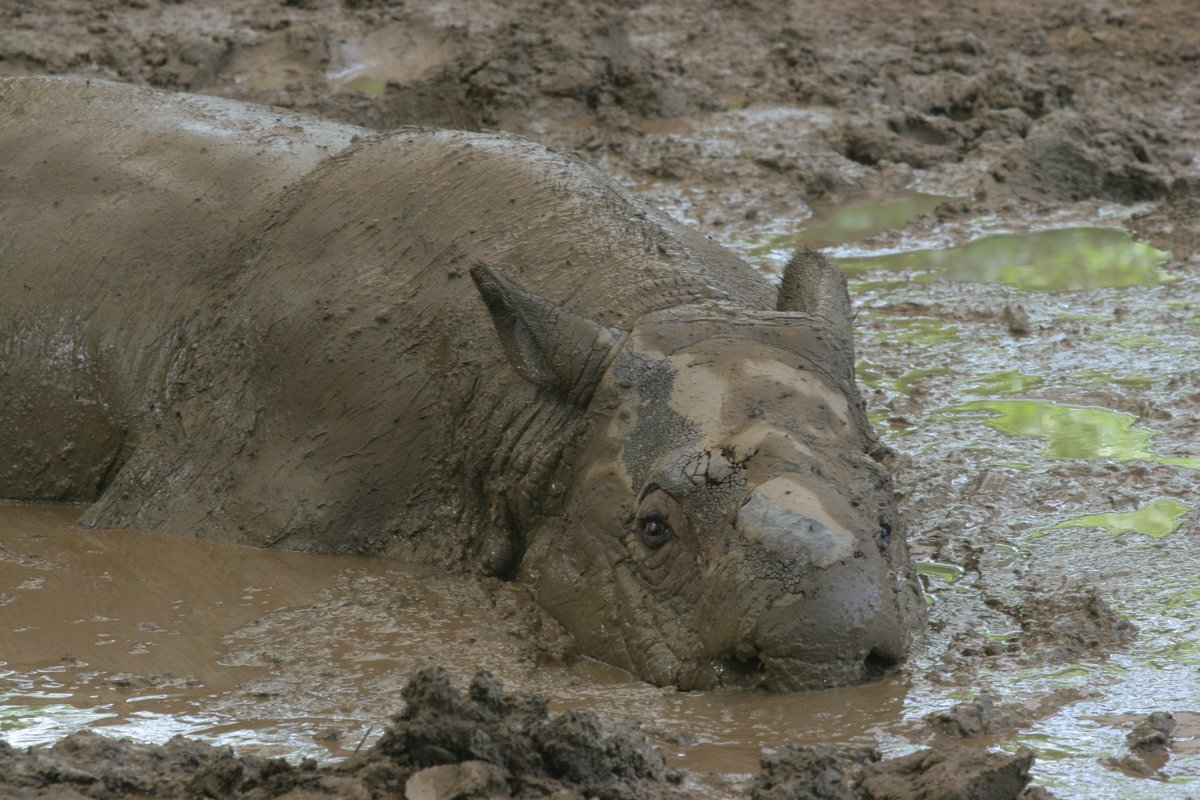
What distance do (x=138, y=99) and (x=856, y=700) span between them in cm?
476

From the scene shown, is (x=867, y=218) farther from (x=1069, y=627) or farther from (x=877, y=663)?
(x=877, y=663)

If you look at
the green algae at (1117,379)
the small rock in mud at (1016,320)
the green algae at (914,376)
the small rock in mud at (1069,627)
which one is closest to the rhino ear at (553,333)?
the small rock in mud at (1069,627)

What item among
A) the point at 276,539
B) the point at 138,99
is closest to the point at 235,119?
the point at 138,99

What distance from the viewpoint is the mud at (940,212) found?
475cm

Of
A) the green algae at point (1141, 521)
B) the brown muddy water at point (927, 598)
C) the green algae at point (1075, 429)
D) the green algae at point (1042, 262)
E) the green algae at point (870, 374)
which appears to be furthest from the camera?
the green algae at point (1042, 262)

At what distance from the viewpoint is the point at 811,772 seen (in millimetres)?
4004

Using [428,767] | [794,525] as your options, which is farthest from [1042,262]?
[428,767]

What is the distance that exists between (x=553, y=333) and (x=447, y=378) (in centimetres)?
67

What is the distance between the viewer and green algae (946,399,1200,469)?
23.5 feet

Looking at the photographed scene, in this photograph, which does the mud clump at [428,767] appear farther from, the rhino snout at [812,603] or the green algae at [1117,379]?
the green algae at [1117,379]

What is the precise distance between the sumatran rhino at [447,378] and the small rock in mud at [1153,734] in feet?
2.50

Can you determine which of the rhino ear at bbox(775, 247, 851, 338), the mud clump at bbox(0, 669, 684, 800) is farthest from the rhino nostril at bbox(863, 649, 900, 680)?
the rhino ear at bbox(775, 247, 851, 338)

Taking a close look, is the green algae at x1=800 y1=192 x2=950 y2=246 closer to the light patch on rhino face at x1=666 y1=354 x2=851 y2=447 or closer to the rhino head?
the rhino head

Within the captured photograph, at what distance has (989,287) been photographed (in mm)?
9820
